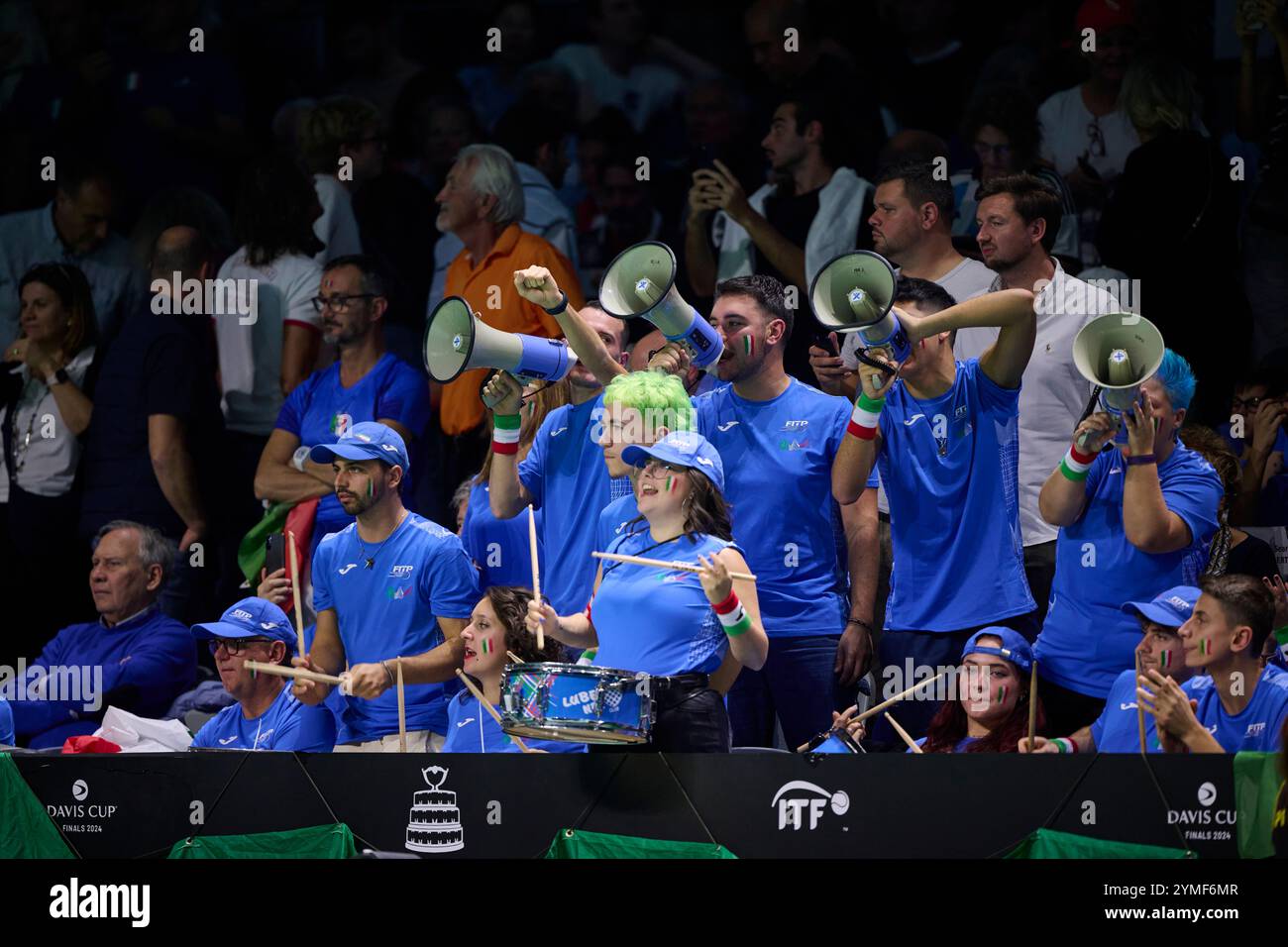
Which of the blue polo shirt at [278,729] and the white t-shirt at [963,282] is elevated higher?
the white t-shirt at [963,282]

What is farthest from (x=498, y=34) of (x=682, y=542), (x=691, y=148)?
(x=682, y=542)

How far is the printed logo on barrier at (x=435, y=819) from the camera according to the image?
5328 mm

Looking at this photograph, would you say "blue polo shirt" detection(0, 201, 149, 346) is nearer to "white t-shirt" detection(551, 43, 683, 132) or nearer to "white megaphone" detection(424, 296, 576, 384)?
"white t-shirt" detection(551, 43, 683, 132)

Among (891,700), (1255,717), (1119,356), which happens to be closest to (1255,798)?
(1255,717)

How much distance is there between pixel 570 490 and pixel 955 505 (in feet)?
3.92

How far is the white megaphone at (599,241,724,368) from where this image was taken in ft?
19.3

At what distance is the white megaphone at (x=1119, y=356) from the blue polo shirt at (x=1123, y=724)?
2.35ft

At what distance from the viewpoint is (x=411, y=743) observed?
612 cm

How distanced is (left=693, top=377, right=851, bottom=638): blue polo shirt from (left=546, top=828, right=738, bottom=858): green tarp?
0.89m

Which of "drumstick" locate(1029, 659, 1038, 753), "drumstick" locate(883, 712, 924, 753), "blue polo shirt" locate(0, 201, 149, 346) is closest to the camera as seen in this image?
"drumstick" locate(1029, 659, 1038, 753)

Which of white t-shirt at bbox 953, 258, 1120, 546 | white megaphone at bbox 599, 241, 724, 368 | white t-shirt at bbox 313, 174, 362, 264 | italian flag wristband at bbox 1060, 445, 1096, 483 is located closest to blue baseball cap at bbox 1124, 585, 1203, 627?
italian flag wristband at bbox 1060, 445, 1096, 483

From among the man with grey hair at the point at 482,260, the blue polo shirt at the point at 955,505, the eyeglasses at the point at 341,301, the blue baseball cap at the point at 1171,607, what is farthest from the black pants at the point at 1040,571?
the eyeglasses at the point at 341,301

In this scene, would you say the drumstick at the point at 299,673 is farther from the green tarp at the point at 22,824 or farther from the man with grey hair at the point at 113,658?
the man with grey hair at the point at 113,658
